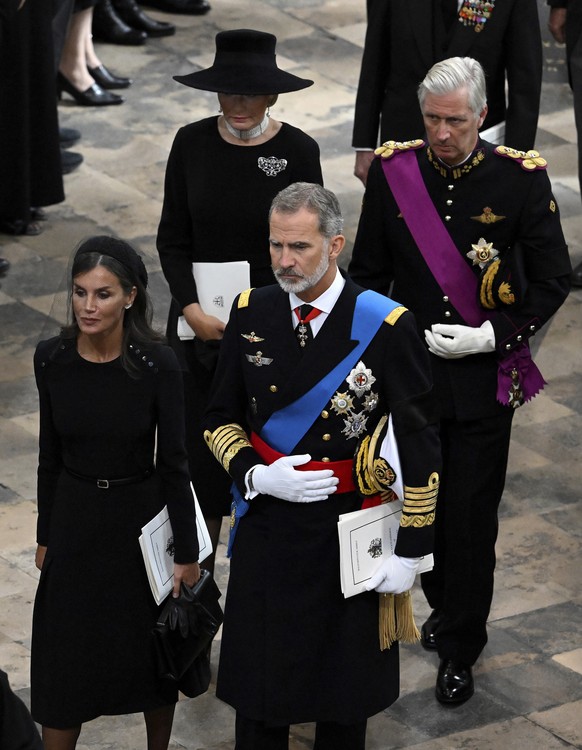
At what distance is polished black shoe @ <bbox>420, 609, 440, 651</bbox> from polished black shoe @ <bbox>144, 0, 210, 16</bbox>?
22.7ft

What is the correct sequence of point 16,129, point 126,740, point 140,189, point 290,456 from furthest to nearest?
point 140,189 → point 16,129 → point 126,740 → point 290,456

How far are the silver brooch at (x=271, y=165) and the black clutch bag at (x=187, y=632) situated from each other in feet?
4.32

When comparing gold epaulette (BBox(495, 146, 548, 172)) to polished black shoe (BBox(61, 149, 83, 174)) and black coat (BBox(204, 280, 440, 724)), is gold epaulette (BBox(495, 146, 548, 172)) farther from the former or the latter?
polished black shoe (BBox(61, 149, 83, 174))

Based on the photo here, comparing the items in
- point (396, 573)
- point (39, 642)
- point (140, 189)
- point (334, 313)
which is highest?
point (334, 313)

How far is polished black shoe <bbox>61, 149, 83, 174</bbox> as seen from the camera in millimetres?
9672

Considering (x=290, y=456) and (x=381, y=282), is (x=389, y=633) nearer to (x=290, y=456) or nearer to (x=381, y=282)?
(x=290, y=456)

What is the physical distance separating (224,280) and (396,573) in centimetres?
135

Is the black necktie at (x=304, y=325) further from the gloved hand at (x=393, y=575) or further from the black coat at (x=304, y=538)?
the gloved hand at (x=393, y=575)

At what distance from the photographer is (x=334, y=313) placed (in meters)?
4.54

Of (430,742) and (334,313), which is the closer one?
(334,313)

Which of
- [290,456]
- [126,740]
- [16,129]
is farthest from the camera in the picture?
[16,129]

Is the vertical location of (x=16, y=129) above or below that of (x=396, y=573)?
below

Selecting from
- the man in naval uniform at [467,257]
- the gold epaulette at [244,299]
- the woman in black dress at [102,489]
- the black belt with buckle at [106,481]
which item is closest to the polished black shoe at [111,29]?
the man in naval uniform at [467,257]

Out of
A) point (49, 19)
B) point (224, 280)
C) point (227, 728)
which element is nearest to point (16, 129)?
point (49, 19)
